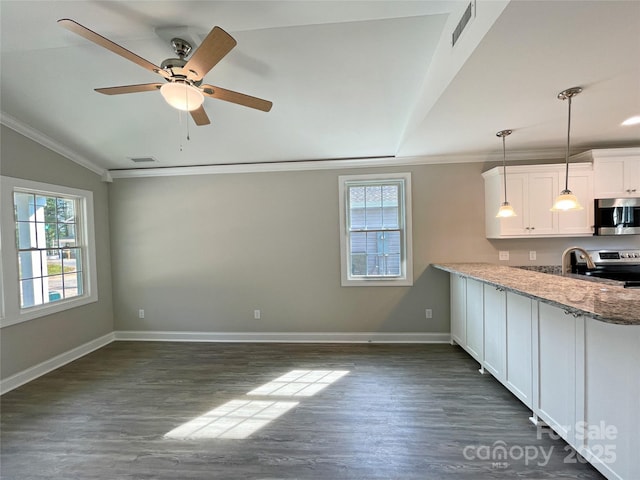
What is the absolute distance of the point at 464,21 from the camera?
63.4 inches

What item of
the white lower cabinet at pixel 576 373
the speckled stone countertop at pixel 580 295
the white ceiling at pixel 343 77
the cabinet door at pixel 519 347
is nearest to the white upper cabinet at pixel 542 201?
the white ceiling at pixel 343 77

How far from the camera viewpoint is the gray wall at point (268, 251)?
386cm

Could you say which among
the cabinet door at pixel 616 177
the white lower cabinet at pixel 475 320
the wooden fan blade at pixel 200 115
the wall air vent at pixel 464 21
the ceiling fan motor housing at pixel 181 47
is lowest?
the white lower cabinet at pixel 475 320

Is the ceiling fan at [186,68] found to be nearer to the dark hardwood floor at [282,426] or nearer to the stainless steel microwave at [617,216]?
the dark hardwood floor at [282,426]

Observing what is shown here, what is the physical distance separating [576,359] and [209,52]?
2.87 m

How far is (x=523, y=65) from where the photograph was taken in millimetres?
1720

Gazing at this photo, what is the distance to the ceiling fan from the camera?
150 centimetres

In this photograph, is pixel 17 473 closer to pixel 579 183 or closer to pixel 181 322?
pixel 181 322

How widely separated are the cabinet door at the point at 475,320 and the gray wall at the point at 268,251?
27.1 inches

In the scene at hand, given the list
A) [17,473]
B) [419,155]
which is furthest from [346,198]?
[17,473]

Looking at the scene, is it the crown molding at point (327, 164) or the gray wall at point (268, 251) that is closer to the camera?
the crown molding at point (327, 164)

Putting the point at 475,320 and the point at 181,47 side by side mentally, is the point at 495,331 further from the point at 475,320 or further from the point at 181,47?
the point at 181,47

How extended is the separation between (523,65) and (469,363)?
293 centimetres

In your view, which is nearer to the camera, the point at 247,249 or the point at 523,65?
the point at 523,65
